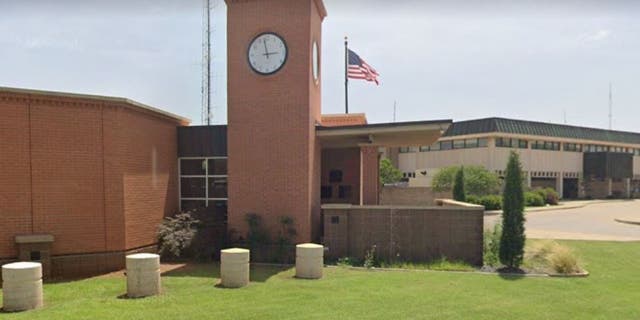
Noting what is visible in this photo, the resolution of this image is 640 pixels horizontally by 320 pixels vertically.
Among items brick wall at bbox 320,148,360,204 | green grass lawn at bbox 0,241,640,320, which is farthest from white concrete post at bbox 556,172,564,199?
green grass lawn at bbox 0,241,640,320

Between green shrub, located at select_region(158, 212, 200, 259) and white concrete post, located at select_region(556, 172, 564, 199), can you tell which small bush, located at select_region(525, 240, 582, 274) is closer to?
green shrub, located at select_region(158, 212, 200, 259)

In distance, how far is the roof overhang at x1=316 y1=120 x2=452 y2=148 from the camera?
12492mm

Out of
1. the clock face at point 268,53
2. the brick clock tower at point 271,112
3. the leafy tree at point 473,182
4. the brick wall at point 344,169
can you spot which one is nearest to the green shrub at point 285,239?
the brick clock tower at point 271,112

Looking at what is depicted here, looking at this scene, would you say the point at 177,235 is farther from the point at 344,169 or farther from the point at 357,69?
the point at 357,69

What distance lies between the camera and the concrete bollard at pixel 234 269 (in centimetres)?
905

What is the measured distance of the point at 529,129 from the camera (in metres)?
48.1

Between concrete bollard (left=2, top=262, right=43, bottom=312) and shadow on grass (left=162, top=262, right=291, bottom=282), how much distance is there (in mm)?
3128

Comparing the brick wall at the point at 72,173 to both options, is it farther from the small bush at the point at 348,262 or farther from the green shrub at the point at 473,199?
the green shrub at the point at 473,199

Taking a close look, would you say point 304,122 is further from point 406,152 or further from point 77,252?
point 406,152

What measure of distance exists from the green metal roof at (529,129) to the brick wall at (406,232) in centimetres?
3610

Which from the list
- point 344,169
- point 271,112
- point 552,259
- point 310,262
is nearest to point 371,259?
point 310,262

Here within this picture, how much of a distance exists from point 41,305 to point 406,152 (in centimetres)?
4985

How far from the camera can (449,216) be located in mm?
11922

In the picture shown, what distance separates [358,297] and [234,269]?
274cm
